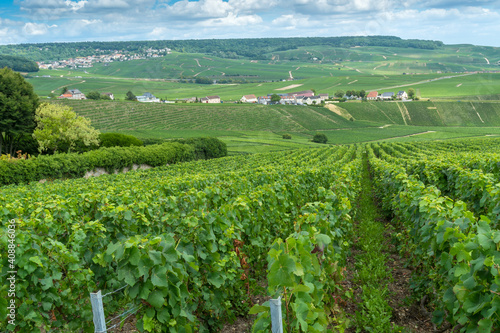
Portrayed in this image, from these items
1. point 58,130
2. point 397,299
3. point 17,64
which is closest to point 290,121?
point 58,130

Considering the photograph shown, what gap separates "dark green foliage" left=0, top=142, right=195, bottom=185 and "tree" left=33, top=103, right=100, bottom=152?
8825 mm

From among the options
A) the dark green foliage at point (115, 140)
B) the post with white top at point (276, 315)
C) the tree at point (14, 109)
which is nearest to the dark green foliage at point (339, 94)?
the dark green foliage at point (115, 140)

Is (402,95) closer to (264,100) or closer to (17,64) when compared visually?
(264,100)

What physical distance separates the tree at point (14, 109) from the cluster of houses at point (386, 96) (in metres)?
112

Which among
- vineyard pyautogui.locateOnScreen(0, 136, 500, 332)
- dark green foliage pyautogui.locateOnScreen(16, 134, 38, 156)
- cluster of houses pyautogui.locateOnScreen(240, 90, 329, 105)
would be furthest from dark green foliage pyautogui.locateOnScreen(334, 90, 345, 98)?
vineyard pyautogui.locateOnScreen(0, 136, 500, 332)

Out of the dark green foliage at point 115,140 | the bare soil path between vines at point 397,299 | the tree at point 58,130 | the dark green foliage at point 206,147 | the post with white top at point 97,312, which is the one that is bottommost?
the dark green foliage at point 206,147

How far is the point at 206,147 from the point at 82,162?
2182 centimetres

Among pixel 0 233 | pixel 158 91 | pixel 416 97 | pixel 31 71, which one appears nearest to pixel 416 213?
pixel 0 233

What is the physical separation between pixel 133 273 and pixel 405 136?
84334 mm

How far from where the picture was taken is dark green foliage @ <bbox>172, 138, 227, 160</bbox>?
176ft

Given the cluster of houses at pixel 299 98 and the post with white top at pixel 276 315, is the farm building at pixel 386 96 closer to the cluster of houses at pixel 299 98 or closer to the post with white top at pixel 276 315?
the cluster of houses at pixel 299 98

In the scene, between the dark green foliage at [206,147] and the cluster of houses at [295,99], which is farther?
the cluster of houses at [295,99]

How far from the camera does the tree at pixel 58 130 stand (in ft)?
143

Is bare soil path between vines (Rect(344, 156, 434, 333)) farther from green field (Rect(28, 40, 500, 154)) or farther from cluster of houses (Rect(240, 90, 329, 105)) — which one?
cluster of houses (Rect(240, 90, 329, 105))
